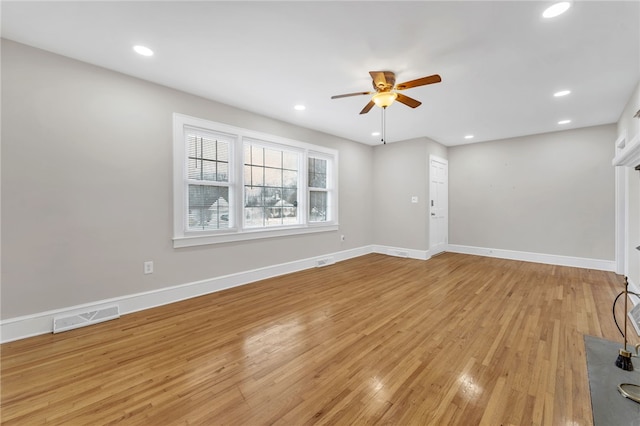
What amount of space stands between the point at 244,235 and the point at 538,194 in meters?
5.88

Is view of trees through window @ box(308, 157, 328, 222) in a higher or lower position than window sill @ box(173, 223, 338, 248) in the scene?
higher

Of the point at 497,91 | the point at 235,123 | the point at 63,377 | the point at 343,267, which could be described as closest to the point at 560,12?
the point at 497,91

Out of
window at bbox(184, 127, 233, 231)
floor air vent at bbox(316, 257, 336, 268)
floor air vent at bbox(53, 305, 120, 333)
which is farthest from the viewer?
floor air vent at bbox(316, 257, 336, 268)

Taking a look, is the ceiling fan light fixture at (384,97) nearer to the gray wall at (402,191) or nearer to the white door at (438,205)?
the gray wall at (402,191)

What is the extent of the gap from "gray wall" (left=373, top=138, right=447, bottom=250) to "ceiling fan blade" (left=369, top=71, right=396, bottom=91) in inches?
124

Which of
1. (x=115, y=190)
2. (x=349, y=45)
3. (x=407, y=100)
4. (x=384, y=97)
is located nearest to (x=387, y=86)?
(x=384, y=97)

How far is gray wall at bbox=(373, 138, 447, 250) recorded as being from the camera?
18.4ft

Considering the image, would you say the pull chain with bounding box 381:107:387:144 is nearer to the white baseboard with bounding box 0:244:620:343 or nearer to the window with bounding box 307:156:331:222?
the window with bounding box 307:156:331:222

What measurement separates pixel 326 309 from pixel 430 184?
13.0ft

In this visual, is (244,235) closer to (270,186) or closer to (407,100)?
(270,186)

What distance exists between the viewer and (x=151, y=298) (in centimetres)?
308

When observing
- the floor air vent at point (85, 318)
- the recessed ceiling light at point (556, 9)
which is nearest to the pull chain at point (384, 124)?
the recessed ceiling light at point (556, 9)

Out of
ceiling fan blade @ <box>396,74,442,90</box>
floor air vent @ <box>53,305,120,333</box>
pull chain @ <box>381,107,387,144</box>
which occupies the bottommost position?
floor air vent @ <box>53,305,120,333</box>

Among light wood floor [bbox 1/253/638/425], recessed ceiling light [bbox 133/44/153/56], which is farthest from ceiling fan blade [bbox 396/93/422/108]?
recessed ceiling light [bbox 133/44/153/56]
